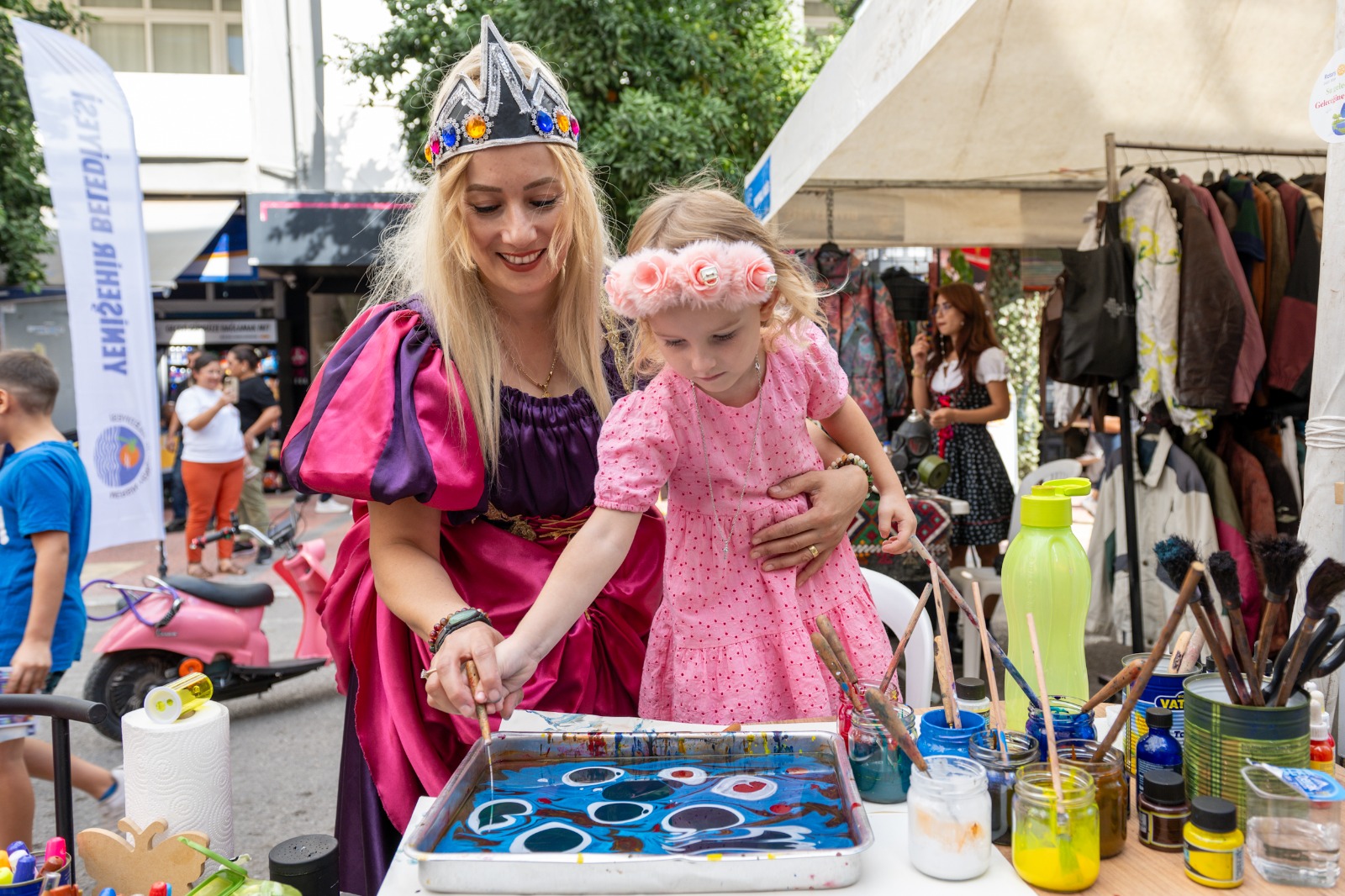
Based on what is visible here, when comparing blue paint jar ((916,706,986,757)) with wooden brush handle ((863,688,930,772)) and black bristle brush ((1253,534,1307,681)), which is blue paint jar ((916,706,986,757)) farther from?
black bristle brush ((1253,534,1307,681))

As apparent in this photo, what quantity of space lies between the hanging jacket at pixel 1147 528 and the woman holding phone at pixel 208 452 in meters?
5.99

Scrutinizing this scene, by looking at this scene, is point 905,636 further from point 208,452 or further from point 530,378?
point 208,452

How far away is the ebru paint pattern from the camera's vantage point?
103cm

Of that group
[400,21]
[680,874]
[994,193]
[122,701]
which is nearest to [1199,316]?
[994,193]

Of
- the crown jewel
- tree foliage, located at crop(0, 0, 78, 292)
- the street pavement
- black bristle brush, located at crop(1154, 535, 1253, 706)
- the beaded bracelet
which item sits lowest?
the street pavement

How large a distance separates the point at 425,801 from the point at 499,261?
84 centimetres

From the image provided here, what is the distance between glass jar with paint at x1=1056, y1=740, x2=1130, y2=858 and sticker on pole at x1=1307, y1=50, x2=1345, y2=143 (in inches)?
62.5

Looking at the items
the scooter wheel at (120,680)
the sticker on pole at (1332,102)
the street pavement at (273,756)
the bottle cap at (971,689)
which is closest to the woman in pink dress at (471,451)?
the bottle cap at (971,689)

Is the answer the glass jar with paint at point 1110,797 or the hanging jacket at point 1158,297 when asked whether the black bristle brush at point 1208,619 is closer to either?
the glass jar with paint at point 1110,797

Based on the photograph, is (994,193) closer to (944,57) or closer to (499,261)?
(944,57)

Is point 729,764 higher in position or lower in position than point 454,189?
lower

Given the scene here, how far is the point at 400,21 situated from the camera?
29.4 feet

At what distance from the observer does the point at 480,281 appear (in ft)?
5.65

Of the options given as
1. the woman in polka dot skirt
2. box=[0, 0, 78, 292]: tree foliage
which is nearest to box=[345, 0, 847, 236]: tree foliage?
the woman in polka dot skirt
